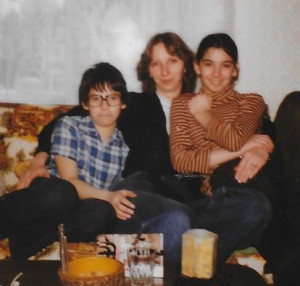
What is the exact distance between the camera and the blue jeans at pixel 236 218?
5.44ft

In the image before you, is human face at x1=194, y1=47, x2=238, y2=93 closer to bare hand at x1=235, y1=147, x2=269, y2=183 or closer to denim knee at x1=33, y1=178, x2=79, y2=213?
bare hand at x1=235, y1=147, x2=269, y2=183

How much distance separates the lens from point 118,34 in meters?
2.99

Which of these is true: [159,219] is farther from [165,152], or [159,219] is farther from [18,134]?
[18,134]

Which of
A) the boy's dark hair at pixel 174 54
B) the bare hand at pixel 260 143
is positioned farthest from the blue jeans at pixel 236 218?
the boy's dark hair at pixel 174 54

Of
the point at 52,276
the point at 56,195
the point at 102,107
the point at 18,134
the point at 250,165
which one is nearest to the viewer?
the point at 52,276

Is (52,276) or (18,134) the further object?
(18,134)

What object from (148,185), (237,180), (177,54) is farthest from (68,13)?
(237,180)

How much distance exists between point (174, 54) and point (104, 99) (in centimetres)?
45

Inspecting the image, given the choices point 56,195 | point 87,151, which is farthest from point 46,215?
point 87,151

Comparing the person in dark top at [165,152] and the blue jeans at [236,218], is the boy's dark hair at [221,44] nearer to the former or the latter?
the person in dark top at [165,152]

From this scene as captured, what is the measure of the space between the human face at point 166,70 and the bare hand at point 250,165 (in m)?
0.53

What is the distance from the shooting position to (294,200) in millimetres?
1770

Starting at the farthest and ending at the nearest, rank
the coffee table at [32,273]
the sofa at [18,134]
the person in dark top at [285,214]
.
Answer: the sofa at [18,134], the person in dark top at [285,214], the coffee table at [32,273]

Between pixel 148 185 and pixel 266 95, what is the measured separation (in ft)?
4.80
